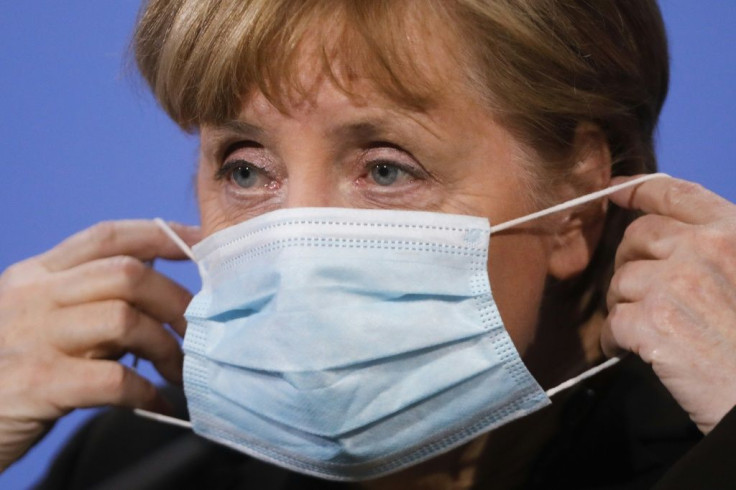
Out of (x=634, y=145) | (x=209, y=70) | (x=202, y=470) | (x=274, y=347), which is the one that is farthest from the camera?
(x=202, y=470)

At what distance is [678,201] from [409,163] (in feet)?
1.36

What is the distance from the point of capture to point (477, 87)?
1.65m

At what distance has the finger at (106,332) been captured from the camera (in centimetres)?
196

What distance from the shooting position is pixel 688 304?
1576 millimetres

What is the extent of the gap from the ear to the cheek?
0.06m

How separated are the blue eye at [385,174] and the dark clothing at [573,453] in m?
0.54

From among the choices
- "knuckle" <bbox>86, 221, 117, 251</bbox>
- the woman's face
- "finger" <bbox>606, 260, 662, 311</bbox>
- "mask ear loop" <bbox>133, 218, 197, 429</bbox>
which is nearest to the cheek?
the woman's face

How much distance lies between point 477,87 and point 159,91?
0.59 m

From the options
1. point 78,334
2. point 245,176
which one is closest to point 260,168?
point 245,176

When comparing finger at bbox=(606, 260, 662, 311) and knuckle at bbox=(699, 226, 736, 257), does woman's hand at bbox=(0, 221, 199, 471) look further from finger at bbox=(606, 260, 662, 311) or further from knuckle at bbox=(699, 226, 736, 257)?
knuckle at bbox=(699, 226, 736, 257)

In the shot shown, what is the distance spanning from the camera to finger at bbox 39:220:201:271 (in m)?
2.06

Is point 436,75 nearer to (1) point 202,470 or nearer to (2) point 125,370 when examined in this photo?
(2) point 125,370

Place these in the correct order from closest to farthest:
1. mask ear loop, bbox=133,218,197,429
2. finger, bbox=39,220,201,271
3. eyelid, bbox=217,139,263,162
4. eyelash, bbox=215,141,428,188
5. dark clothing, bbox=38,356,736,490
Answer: dark clothing, bbox=38,356,736,490 < eyelash, bbox=215,141,428,188 < eyelid, bbox=217,139,263,162 < mask ear loop, bbox=133,218,197,429 < finger, bbox=39,220,201,271

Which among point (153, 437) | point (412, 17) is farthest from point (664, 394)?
point (153, 437)
